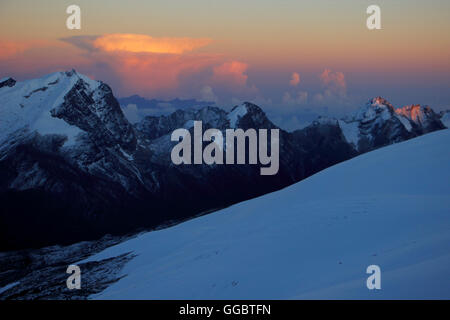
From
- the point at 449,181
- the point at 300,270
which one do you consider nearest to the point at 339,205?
the point at 449,181

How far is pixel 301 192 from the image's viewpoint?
4438cm

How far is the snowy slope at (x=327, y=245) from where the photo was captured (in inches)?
707

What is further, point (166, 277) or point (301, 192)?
point (301, 192)

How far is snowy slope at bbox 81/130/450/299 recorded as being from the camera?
18.0 meters

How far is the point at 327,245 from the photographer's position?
2467cm
